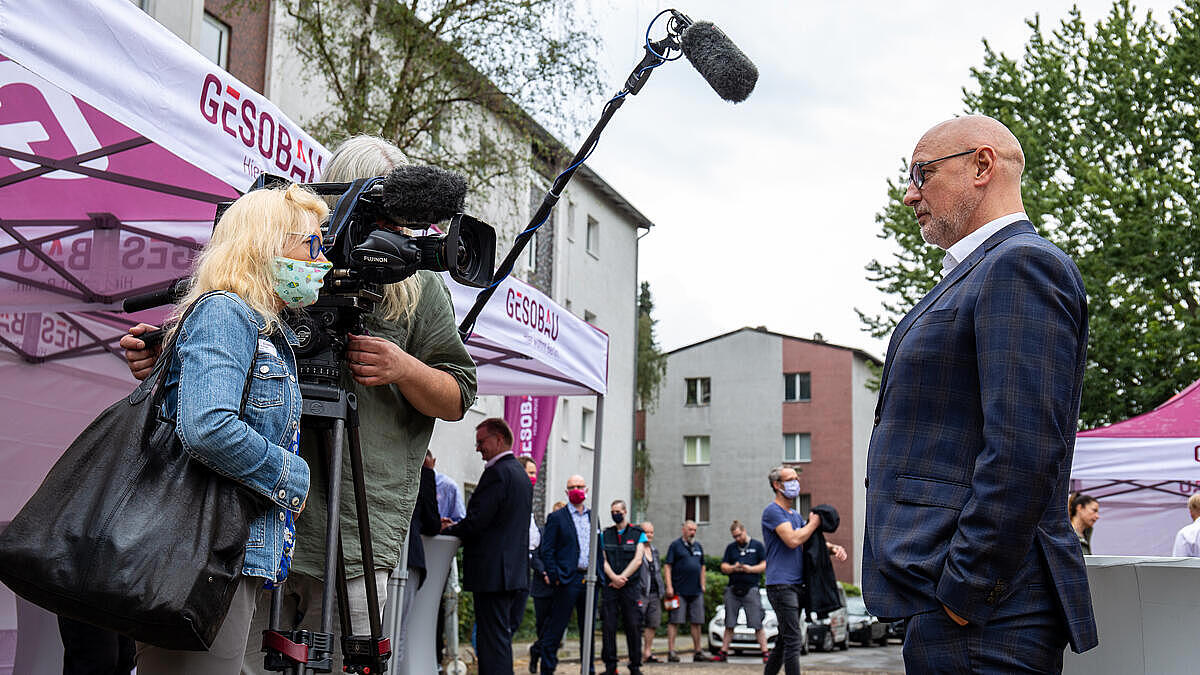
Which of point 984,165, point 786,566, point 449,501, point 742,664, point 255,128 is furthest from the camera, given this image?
point 742,664

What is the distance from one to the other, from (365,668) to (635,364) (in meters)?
32.6

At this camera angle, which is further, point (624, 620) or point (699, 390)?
point (699, 390)

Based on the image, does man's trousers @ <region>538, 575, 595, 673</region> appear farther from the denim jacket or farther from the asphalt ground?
the denim jacket

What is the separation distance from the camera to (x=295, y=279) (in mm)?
2650

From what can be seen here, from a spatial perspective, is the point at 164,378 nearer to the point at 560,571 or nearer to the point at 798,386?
the point at 560,571

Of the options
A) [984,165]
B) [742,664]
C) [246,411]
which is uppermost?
[984,165]

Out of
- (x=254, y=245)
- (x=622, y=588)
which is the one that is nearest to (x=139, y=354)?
(x=254, y=245)

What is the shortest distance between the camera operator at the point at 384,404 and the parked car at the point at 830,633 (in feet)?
64.9

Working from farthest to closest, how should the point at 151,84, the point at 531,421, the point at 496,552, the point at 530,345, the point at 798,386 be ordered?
the point at 798,386 < the point at 531,421 < the point at 496,552 < the point at 530,345 < the point at 151,84

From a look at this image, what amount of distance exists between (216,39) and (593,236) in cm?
1795

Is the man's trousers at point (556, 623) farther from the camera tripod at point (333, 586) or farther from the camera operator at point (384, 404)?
the camera tripod at point (333, 586)

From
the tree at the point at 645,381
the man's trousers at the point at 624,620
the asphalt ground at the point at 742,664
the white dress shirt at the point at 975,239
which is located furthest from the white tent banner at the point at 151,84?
the tree at the point at 645,381

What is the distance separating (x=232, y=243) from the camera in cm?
269

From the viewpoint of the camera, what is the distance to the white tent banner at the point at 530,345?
671 cm
